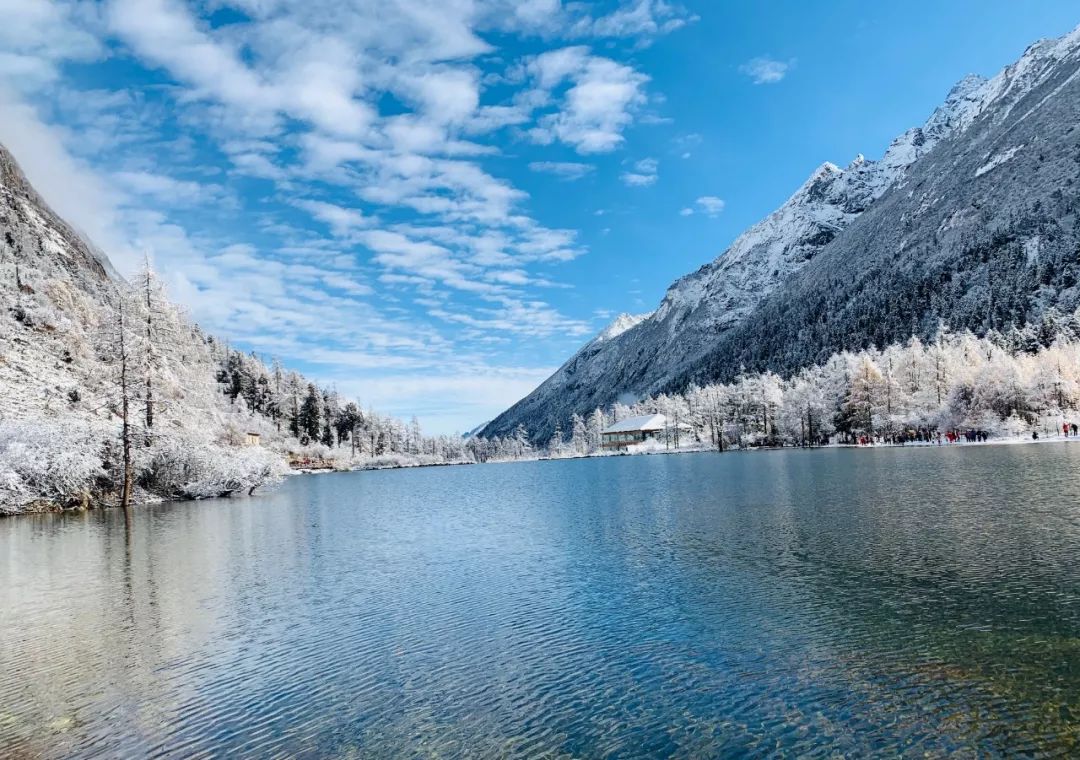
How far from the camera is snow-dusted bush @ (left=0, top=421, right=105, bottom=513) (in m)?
44.2

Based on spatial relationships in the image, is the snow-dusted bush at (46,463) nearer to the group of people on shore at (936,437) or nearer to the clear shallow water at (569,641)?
the clear shallow water at (569,641)

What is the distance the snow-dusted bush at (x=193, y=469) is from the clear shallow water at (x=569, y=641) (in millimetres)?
23982

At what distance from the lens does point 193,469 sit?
58562 mm

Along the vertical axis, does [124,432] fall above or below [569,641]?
above

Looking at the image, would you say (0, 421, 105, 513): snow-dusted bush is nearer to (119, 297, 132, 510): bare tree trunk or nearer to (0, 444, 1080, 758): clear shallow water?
(119, 297, 132, 510): bare tree trunk

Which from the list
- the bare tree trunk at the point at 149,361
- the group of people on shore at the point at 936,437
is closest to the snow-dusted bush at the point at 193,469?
the bare tree trunk at the point at 149,361

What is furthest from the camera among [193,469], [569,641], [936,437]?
[936,437]

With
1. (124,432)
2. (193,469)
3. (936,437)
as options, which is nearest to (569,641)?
(124,432)

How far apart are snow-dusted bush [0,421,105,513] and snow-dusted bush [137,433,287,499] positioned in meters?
6.60

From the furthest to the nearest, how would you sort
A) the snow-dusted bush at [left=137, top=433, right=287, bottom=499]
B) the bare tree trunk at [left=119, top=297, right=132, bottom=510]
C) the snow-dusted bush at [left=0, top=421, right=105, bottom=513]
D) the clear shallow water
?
the snow-dusted bush at [left=137, top=433, right=287, bottom=499] < the bare tree trunk at [left=119, top=297, right=132, bottom=510] < the snow-dusted bush at [left=0, top=421, right=105, bottom=513] < the clear shallow water

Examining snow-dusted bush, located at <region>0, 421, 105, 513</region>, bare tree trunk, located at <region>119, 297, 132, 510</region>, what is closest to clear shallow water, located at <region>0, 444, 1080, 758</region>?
snow-dusted bush, located at <region>0, 421, 105, 513</region>

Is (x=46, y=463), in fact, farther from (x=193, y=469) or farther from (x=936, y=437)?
(x=936, y=437)

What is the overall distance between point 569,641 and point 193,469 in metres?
53.9

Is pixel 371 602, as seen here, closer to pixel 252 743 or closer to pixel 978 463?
pixel 252 743
